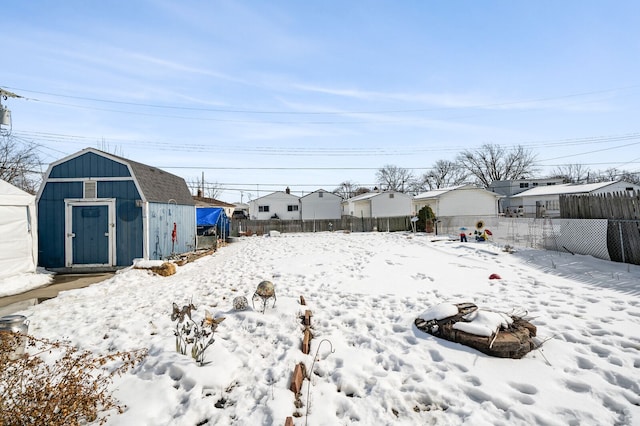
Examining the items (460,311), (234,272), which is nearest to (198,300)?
(234,272)

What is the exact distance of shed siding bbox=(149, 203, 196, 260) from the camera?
35.7 ft

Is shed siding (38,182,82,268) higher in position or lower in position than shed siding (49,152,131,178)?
lower

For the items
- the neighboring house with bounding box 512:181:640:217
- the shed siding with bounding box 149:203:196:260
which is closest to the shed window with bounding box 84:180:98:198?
the shed siding with bounding box 149:203:196:260

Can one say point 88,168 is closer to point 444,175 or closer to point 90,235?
point 90,235

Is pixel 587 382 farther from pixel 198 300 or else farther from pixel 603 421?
pixel 198 300

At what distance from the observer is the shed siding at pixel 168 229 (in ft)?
35.7

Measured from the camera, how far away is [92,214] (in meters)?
10.2

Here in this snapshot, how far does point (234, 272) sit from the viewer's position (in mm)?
9039

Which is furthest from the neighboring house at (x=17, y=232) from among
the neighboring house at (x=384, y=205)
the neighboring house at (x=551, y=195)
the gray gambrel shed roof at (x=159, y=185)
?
the neighboring house at (x=551, y=195)

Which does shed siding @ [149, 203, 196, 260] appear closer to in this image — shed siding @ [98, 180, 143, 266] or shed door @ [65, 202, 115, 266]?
shed siding @ [98, 180, 143, 266]

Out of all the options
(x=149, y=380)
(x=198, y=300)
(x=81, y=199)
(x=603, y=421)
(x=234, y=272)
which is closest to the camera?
(x=603, y=421)

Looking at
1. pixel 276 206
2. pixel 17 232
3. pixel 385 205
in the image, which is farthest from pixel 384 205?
pixel 17 232

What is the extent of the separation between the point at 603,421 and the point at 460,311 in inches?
77.1

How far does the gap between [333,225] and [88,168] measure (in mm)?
21480
